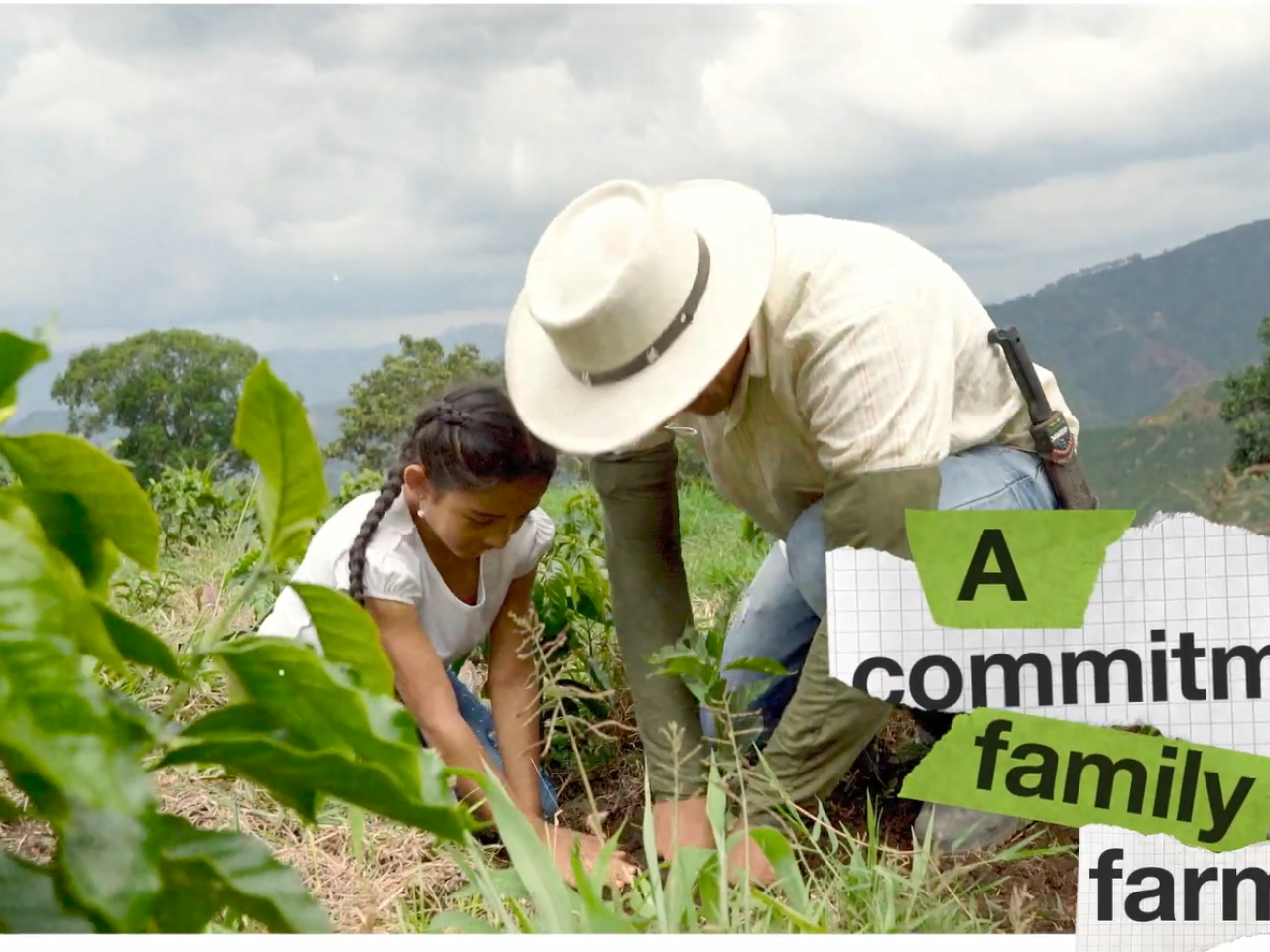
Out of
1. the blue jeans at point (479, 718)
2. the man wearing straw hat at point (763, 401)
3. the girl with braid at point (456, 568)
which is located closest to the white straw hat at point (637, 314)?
the man wearing straw hat at point (763, 401)

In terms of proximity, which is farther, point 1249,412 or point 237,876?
point 1249,412

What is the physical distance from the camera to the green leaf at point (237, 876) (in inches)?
20.4

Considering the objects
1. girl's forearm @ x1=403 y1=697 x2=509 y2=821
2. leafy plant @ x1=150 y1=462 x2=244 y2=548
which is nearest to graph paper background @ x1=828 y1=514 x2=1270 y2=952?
girl's forearm @ x1=403 y1=697 x2=509 y2=821

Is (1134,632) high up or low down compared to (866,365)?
down

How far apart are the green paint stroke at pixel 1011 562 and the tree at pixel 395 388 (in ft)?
1.05

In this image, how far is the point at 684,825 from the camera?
1247 millimetres

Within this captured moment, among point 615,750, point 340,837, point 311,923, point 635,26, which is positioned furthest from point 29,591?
point 615,750

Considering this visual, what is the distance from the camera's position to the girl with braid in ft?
4.71

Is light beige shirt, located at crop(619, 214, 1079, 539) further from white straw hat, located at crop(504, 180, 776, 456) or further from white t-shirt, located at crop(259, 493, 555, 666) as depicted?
white t-shirt, located at crop(259, 493, 555, 666)

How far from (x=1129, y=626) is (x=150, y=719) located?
538 millimetres

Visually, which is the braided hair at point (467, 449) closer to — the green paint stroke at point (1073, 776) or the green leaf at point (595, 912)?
the green leaf at point (595, 912)

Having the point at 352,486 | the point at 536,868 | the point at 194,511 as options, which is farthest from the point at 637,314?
the point at 194,511

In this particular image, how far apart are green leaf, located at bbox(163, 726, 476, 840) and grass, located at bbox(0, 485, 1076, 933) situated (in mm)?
372

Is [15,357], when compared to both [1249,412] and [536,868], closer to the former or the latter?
[536,868]
